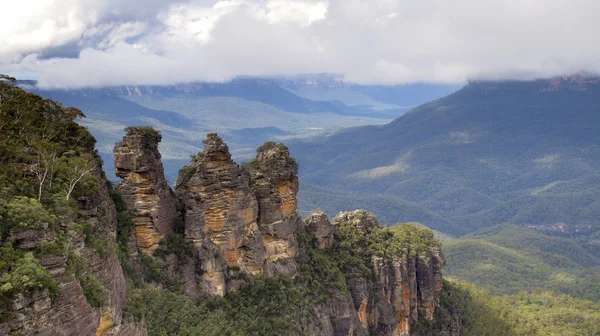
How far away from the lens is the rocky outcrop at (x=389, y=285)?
5069 cm

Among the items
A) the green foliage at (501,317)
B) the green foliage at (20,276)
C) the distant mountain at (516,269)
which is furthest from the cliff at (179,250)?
the distant mountain at (516,269)

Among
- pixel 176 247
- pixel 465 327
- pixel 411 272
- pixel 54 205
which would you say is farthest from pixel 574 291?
pixel 54 205

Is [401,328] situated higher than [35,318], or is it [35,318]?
[35,318]

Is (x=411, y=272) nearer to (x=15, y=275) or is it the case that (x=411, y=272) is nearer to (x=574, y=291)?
(x=15, y=275)

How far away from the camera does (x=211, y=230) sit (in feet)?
128

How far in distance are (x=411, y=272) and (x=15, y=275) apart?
140ft

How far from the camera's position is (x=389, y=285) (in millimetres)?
53531

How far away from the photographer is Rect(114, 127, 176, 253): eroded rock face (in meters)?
34.5

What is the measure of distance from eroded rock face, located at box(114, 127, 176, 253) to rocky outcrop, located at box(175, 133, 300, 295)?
9.04ft

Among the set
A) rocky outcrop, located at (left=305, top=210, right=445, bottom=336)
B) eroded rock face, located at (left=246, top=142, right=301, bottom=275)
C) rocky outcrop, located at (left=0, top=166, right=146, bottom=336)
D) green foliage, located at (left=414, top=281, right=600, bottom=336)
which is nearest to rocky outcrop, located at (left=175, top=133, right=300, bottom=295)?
eroded rock face, located at (left=246, top=142, right=301, bottom=275)

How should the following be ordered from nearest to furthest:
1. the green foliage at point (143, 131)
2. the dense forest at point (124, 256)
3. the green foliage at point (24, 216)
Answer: the green foliage at point (24, 216), the dense forest at point (124, 256), the green foliage at point (143, 131)

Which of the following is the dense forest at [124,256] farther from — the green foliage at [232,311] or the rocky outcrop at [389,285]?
the rocky outcrop at [389,285]

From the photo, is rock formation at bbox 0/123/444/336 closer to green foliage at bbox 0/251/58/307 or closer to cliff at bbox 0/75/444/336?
cliff at bbox 0/75/444/336

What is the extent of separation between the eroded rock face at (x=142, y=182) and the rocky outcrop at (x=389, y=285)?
683 inches
